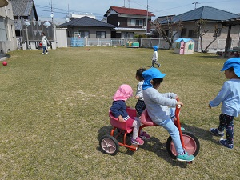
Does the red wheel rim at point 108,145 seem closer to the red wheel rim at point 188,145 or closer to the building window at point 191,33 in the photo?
the red wheel rim at point 188,145

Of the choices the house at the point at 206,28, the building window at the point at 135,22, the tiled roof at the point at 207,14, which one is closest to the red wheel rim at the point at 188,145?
the house at the point at 206,28

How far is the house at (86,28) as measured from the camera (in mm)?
32938

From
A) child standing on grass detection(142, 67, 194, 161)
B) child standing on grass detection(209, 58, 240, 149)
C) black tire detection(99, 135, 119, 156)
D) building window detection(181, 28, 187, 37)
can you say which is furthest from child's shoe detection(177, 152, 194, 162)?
building window detection(181, 28, 187, 37)

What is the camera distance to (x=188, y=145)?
286 centimetres

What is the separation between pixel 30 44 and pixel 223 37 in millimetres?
23036

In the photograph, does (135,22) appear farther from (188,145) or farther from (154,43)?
(188,145)

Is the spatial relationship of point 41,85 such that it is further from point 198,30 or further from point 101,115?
point 198,30

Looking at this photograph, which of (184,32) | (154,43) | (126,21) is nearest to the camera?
(184,32)

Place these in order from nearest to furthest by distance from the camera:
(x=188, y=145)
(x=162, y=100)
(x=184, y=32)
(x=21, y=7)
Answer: (x=162, y=100) < (x=188, y=145) < (x=184, y=32) < (x=21, y=7)

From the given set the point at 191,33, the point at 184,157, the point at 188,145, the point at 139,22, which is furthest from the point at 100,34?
the point at 184,157

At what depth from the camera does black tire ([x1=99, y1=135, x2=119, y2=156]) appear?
9.52 feet

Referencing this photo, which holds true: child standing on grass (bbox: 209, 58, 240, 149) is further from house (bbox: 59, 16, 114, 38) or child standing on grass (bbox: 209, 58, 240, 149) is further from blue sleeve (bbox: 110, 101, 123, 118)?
house (bbox: 59, 16, 114, 38)

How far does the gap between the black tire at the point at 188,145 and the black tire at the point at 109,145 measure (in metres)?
0.78

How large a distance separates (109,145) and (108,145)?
0.7 inches
